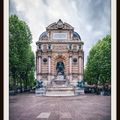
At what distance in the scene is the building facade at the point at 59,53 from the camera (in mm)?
4633

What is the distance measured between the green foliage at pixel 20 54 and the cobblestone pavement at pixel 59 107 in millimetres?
268

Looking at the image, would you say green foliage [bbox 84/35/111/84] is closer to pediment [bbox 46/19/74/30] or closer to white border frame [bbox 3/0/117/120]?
white border frame [bbox 3/0/117/120]

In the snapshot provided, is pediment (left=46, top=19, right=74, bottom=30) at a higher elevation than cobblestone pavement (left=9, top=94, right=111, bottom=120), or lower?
higher

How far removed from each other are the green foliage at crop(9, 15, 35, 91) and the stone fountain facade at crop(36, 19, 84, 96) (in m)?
0.13

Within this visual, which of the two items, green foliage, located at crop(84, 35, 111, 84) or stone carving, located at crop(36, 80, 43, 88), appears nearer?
green foliage, located at crop(84, 35, 111, 84)

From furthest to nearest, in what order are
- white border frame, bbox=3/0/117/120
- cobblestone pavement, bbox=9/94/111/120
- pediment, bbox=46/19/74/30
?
pediment, bbox=46/19/74/30 < cobblestone pavement, bbox=9/94/111/120 < white border frame, bbox=3/0/117/120

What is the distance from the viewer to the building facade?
15.2 ft

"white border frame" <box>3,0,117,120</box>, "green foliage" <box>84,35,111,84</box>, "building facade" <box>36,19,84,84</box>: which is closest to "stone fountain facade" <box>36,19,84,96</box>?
"building facade" <box>36,19,84,84</box>

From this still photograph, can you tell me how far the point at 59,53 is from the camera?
4.71 metres

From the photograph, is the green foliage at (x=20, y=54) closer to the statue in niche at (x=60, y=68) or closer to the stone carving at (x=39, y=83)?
the stone carving at (x=39, y=83)

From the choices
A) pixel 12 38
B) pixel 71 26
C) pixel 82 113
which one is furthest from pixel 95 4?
pixel 82 113
